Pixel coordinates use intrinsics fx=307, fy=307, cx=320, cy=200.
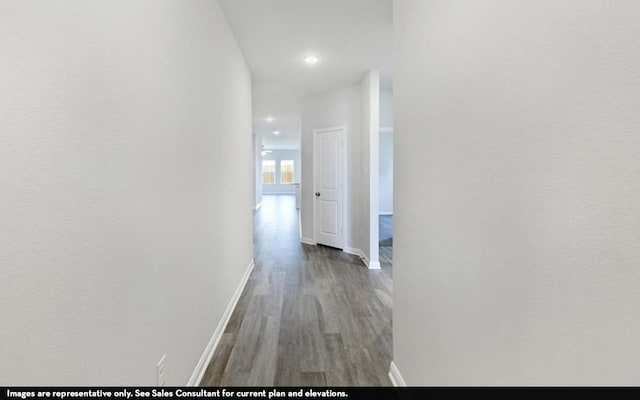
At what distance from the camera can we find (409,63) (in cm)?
165

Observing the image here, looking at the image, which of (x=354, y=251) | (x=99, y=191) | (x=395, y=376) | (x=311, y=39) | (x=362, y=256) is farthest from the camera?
(x=354, y=251)

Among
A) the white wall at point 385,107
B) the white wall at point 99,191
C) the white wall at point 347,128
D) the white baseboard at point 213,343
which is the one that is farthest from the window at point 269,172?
the white wall at point 99,191

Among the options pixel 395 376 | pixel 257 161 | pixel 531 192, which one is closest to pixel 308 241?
pixel 395 376

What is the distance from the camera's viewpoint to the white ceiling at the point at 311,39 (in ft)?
8.63

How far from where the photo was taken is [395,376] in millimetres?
1891

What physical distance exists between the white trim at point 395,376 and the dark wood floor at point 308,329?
0.04 m

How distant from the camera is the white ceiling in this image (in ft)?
8.63

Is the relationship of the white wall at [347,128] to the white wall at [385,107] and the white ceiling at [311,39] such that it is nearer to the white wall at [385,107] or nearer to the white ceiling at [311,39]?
the white ceiling at [311,39]

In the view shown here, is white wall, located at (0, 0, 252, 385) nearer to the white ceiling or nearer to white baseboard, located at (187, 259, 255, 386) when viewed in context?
white baseboard, located at (187, 259, 255, 386)

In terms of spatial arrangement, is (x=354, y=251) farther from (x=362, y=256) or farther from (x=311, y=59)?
(x=311, y=59)

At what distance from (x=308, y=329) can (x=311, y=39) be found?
9.45 ft

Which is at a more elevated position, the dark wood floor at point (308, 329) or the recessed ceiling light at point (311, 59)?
the recessed ceiling light at point (311, 59)

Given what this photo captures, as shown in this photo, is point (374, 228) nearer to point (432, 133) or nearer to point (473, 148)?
point (432, 133)

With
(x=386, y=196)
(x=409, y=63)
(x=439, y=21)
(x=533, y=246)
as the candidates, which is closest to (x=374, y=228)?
(x=409, y=63)
